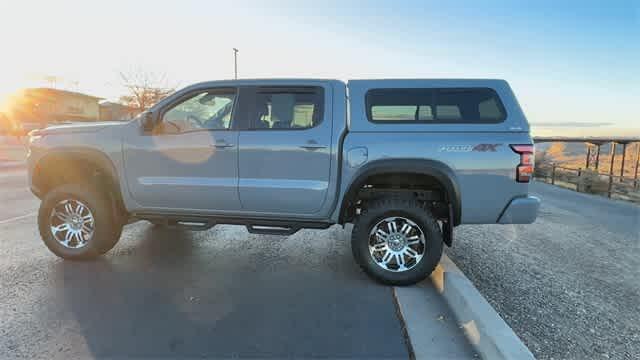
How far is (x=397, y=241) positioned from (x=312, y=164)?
1.21 metres

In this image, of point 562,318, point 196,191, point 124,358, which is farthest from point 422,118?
A: point 124,358

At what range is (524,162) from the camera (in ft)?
11.0

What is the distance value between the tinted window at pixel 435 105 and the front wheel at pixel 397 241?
35.7 inches

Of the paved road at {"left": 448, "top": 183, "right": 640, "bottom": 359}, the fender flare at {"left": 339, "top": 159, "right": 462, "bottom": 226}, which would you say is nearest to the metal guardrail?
the paved road at {"left": 448, "top": 183, "right": 640, "bottom": 359}

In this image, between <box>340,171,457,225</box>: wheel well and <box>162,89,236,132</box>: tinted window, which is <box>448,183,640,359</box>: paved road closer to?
<box>340,171,457,225</box>: wheel well

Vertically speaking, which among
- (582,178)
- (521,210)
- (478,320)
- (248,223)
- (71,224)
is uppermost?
(521,210)

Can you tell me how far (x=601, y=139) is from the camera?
2416 cm

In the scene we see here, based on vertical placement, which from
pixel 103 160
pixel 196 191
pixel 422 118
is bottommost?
pixel 196 191

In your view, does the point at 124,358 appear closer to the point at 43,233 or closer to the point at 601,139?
the point at 43,233

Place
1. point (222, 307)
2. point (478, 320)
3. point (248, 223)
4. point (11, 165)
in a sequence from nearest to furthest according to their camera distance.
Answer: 1. point (478, 320)
2. point (222, 307)
3. point (248, 223)
4. point (11, 165)

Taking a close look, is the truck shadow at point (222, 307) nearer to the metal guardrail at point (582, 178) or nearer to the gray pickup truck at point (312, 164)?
the gray pickup truck at point (312, 164)

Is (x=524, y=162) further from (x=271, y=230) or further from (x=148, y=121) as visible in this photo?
(x=148, y=121)

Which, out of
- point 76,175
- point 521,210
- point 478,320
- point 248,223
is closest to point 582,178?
point 521,210

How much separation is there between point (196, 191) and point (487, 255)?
12.4ft
